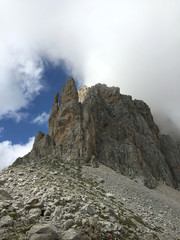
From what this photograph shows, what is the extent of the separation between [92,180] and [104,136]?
126 feet

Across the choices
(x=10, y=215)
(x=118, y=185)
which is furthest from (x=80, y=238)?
(x=118, y=185)

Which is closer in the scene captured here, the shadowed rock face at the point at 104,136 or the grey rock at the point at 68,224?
Answer: the grey rock at the point at 68,224

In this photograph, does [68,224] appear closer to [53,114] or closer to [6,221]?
[6,221]

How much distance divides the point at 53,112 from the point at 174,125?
480ft

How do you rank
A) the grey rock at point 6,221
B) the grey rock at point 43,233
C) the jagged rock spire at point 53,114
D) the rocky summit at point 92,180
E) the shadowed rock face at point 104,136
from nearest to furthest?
the grey rock at point 43,233
the grey rock at point 6,221
the rocky summit at point 92,180
the shadowed rock face at point 104,136
the jagged rock spire at point 53,114

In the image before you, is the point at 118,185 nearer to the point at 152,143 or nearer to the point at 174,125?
the point at 152,143

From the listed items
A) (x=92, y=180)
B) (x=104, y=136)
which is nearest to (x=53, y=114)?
(x=104, y=136)

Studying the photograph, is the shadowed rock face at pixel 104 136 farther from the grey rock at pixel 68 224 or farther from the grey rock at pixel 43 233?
the grey rock at pixel 43 233

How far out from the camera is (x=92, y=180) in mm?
45406

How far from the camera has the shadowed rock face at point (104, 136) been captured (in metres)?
67.3

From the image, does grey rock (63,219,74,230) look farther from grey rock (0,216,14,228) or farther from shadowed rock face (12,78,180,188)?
shadowed rock face (12,78,180,188)

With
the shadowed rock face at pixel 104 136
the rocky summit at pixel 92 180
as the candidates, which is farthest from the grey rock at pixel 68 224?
the shadowed rock face at pixel 104 136

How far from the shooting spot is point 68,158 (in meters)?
60.4

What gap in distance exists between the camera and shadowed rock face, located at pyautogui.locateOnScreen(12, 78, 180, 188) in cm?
6731
